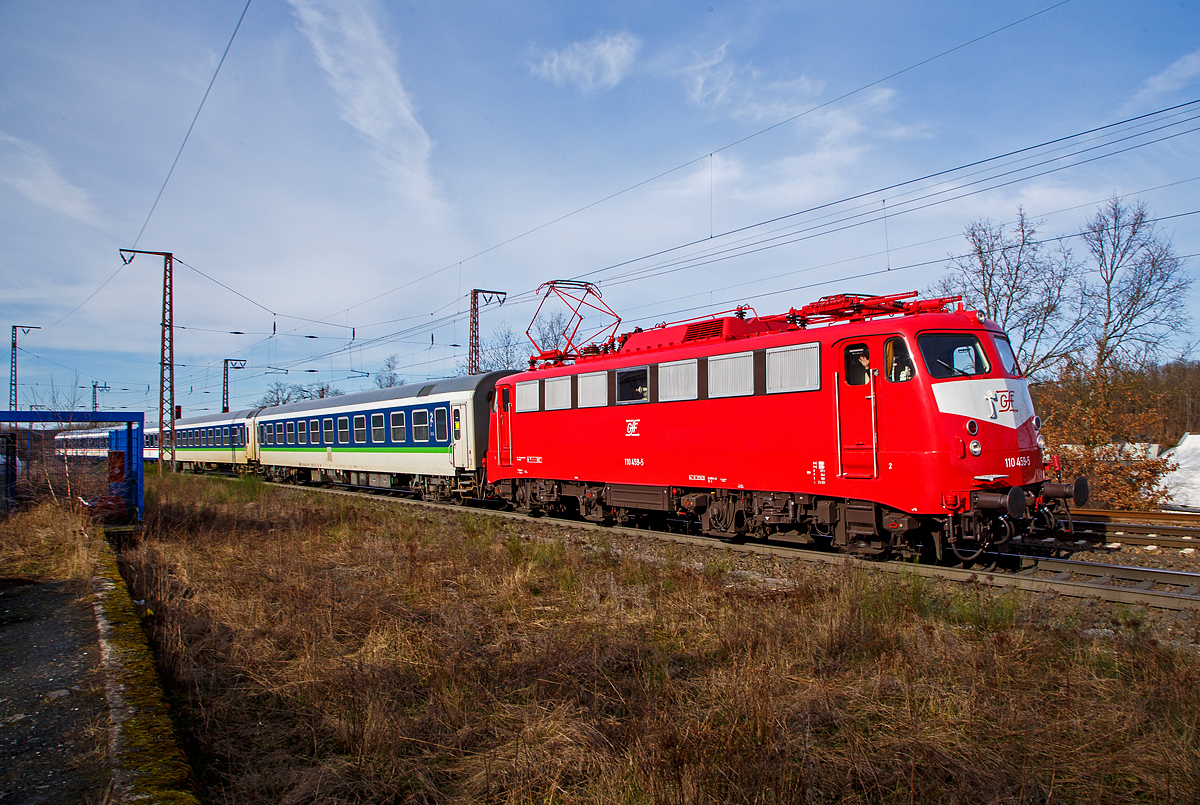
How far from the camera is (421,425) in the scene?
20000mm

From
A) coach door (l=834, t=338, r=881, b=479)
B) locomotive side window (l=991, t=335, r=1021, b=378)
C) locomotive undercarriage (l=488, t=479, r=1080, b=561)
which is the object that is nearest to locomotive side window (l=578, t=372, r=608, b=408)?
locomotive undercarriage (l=488, t=479, r=1080, b=561)

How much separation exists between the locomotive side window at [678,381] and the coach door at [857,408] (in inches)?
100

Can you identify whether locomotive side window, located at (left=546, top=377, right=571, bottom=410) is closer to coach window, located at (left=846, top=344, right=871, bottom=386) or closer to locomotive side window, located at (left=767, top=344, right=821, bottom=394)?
locomotive side window, located at (left=767, top=344, right=821, bottom=394)

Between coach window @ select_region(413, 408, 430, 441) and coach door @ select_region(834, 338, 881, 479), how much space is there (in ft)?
43.9

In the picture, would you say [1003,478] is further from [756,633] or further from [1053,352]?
[1053,352]

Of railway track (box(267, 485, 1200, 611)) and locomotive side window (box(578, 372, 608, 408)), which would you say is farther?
locomotive side window (box(578, 372, 608, 408))

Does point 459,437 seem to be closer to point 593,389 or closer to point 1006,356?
point 593,389

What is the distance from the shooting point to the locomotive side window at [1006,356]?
8.80 metres

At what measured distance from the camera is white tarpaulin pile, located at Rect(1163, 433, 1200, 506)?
779 inches

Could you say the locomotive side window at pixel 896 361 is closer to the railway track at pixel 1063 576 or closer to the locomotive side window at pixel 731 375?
the locomotive side window at pixel 731 375

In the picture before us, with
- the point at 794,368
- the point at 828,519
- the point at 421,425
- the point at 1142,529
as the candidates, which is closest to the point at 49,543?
the point at 421,425

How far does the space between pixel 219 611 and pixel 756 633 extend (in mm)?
5522

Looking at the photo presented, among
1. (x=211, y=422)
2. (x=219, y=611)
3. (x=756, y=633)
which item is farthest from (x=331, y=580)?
(x=211, y=422)

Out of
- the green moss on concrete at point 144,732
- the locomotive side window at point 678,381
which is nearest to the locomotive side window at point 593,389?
the locomotive side window at point 678,381
